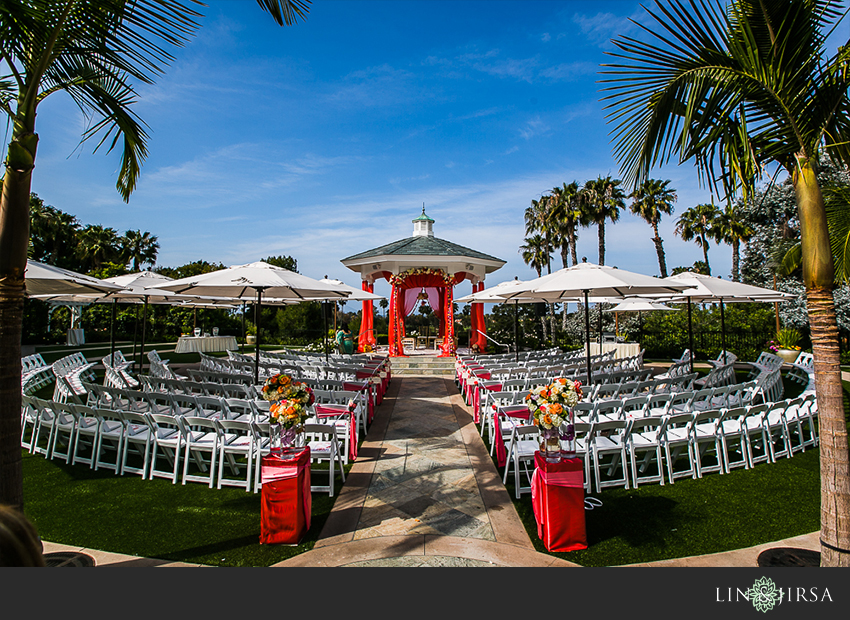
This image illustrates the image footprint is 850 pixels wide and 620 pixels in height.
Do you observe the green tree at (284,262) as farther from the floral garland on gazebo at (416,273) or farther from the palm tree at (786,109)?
the palm tree at (786,109)

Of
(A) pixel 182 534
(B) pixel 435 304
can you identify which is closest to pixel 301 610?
(A) pixel 182 534

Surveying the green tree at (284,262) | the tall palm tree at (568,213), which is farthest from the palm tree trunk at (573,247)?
the green tree at (284,262)

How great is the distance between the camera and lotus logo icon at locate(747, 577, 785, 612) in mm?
2020

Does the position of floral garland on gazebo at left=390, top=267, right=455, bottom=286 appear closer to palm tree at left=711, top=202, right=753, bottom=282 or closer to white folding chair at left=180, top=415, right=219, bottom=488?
white folding chair at left=180, top=415, right=219, bottom=488

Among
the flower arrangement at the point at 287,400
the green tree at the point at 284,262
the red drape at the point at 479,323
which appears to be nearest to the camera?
the flower arrangement at the point at 287,400

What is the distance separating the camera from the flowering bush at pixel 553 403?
3.89 metres

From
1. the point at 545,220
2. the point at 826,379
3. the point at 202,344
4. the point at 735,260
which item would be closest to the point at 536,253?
the point at 545,220

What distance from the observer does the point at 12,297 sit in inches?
107

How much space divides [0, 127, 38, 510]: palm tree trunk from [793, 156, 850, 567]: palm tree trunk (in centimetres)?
523

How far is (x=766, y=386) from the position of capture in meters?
7.97

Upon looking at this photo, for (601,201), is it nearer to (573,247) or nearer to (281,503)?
(573,247)

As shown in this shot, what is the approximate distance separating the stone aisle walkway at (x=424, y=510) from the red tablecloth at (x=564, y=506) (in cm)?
22

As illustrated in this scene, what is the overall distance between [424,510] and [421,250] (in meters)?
14.0

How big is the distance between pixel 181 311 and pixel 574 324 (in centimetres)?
2694
